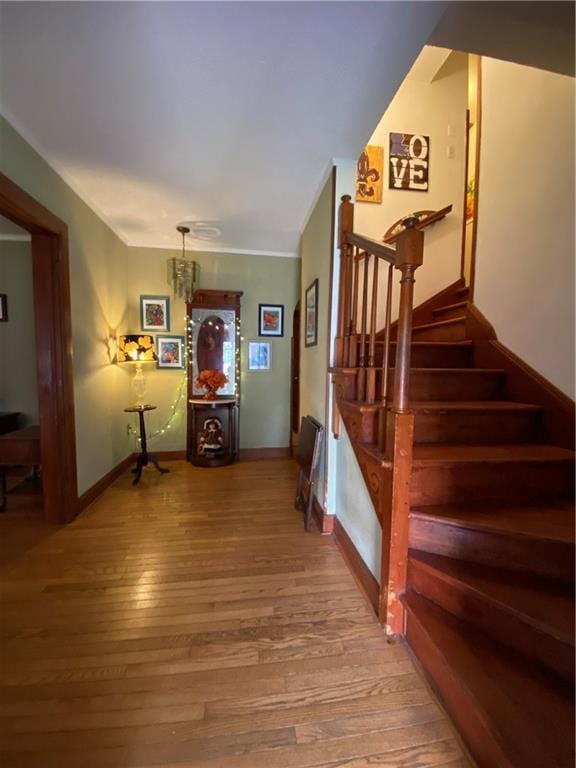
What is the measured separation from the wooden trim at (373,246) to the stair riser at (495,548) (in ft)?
4.00

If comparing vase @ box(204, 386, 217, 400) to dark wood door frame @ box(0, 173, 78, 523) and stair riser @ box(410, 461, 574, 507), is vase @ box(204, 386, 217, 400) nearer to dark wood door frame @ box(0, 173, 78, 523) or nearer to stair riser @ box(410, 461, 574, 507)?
dark wood door frame @ box(0, 173, 78, 523)

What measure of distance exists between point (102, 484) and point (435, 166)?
451cm

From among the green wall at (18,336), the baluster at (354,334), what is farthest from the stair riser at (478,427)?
the green wall at (18,336)

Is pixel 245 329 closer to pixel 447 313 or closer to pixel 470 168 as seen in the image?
pixel 447 313

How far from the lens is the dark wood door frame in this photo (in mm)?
2215

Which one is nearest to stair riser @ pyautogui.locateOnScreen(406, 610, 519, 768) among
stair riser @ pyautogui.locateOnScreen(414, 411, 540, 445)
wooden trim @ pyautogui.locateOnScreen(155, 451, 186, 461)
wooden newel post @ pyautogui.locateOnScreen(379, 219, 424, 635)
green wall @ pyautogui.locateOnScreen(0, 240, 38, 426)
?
wooden newel post @ pyautogui.locateOnScreen(379, 219, 424, 635)

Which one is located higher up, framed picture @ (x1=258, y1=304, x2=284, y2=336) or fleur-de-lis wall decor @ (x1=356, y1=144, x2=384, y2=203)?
fleur-de-lis wall decor @ (x1=356, y1=144, x2=384, y2=203)

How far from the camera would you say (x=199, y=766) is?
3.09 feet

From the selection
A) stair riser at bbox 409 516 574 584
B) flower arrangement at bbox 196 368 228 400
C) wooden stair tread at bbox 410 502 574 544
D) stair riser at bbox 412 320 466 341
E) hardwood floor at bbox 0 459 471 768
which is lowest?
hardwood floor at bbox 0 459 471 768

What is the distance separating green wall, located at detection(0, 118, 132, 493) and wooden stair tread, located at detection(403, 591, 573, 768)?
274 centimetres

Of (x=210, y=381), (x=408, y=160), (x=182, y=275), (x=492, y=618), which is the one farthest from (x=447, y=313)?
(x=182, y=275)

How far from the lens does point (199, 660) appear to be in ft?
4.18

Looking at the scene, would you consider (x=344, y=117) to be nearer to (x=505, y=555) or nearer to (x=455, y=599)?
(x=505, y=555)

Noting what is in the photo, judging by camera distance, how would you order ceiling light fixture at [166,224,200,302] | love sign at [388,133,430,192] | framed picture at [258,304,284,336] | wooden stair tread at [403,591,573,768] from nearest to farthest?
wooden stair tread at [403,591,573,768] < love sign at [388,133,430,192] < ceiling light fixture at [166,224,200,302] < framed picture at [258,304,284,336]
